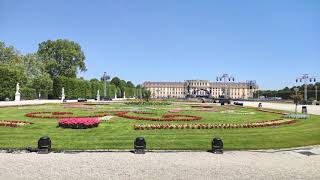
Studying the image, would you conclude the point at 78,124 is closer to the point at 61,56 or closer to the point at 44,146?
the point at 44,146

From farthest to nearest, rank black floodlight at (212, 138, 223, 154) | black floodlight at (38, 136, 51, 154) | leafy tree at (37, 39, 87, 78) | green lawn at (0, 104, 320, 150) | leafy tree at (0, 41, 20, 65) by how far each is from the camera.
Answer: leafy tree at (37, 39, 87, 78) → leafy tree at (0, 41, 20, 65) → green lawn at (0, 104, 320, 150) → black floodlight at (212, 138, 223, 154) → black floodlight at (38, 136, 51, 154)

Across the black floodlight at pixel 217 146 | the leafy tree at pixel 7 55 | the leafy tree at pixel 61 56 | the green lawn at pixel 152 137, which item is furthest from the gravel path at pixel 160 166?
the leafy tree at pixel 61 56

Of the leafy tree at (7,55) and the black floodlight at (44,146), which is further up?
the leafy tree at (7,55)

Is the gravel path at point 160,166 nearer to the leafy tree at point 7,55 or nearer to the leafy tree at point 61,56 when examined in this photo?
the leafy tree at point 7,55

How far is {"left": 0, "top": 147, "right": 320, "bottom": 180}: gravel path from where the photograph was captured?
10.2 meters

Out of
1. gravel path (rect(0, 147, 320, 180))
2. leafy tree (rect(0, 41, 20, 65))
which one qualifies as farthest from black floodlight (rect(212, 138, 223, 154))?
leafy tree (rect(0, 41, 20, 65))

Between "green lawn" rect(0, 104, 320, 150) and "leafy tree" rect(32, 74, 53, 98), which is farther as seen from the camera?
"leafy tree" rect(32, 74, 53, 98)

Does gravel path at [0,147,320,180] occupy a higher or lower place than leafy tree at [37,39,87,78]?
lower

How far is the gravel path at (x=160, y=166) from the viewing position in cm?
1025

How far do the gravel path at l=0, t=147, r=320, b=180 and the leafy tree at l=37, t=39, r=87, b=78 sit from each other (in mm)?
84341

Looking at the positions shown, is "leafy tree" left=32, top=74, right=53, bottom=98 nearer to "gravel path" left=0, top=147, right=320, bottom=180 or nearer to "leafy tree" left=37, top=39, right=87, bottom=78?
"leafy tree" left=37, top=39, right=87, bottom=78

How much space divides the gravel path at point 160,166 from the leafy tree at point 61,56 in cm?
8434

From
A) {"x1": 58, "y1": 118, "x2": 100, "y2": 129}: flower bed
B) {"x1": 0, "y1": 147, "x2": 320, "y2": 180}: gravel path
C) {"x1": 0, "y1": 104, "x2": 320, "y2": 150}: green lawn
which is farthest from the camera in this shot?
{"x1": 58, "y1": 118, "x2": 100, "y2": 129}: flower bed

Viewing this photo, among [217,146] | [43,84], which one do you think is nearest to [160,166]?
[217,146]
